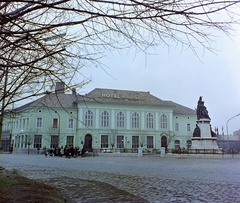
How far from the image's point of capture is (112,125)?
6706 centimetres

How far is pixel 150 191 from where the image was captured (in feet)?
22.9

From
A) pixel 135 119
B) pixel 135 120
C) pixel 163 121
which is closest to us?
pixel 135 120

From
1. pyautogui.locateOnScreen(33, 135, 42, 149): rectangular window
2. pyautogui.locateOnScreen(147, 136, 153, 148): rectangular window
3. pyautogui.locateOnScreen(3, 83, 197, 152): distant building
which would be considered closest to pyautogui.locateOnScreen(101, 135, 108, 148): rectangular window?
pyautogui.locateOnScreen(3, 83, 197, 152): distant building

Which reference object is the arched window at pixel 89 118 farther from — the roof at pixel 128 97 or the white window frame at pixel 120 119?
the white window frame at pixel 120 119

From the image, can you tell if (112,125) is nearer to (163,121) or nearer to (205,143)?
(163,121)

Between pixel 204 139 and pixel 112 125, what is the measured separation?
31387 mm

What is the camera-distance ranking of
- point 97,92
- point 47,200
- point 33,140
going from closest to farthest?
point 47,200
point 33,140
point 97,92

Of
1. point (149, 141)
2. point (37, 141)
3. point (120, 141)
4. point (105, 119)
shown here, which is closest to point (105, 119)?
point (105, 119)

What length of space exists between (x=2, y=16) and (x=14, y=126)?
7372 centimetres

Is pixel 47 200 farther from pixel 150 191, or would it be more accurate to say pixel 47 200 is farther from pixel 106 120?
pixel 106 120

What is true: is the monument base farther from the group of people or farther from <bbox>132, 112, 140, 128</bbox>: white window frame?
<bbox>132, 112, 140, 128</bbox>: white window frame

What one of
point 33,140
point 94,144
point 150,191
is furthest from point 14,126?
point 150,191

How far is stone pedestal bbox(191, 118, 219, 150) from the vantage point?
126 feet

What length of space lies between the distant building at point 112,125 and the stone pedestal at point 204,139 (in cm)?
2752
